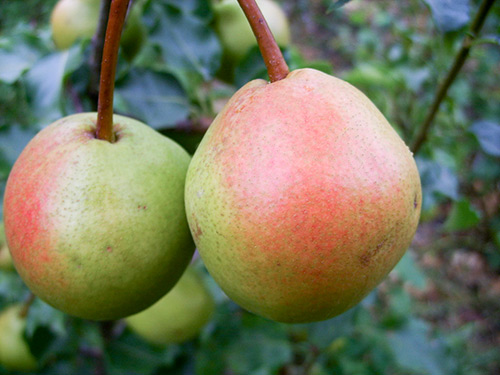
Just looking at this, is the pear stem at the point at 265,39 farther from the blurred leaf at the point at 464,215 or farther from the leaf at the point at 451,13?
the blurred leaf at the point at 464,215

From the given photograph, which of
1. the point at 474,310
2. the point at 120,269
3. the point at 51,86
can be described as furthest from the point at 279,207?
the point at 474,310

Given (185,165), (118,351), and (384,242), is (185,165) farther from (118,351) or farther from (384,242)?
(118,351)

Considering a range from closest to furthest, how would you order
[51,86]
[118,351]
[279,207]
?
[279,207] → [51,86] → [118,351]

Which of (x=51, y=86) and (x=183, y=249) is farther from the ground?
(x=51, y=86)

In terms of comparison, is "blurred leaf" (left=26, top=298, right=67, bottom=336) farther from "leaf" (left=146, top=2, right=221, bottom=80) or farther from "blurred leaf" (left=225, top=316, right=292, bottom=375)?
"leaf" (left=146, top=2, right=221, bottom=80)

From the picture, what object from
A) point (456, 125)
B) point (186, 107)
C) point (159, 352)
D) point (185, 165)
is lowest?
point (159, 352)

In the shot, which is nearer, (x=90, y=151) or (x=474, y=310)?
(x=90, y=151)
